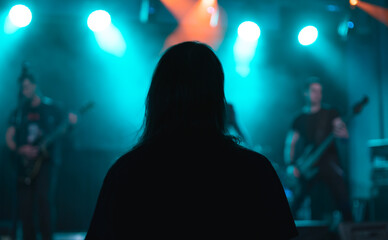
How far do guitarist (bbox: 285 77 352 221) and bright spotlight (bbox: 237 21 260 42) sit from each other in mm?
1632

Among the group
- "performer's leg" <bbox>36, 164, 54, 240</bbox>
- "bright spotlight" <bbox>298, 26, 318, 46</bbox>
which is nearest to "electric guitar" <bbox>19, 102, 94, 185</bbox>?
"performer's leg" <bbox>36, 164, 54, 240</bbox>

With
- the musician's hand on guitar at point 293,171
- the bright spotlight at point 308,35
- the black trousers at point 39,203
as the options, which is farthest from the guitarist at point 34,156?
the bright spotlight at point 308,35

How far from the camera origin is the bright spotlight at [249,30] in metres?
7.32

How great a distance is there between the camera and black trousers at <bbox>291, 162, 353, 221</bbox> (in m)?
5.53

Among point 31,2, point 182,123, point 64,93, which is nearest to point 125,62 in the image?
point 64,93

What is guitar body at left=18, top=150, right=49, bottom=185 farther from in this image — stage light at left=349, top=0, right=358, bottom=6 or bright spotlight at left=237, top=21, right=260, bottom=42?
stage light at left=349, top=0, right=358, bottom=6

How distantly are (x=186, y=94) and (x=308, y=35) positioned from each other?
6676 mm

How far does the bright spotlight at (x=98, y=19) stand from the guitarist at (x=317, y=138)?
3.34m

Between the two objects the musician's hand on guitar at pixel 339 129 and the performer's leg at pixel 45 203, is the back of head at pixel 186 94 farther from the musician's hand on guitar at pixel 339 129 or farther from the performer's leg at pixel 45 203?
the musician's hand on guitar at pixel 339 129

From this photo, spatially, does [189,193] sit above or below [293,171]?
above

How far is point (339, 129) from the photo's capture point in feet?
19.4

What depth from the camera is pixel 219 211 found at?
1.22 m

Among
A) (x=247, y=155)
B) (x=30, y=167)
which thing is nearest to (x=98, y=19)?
(x=30, y=167)

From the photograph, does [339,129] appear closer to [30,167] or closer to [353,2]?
[353,2]
